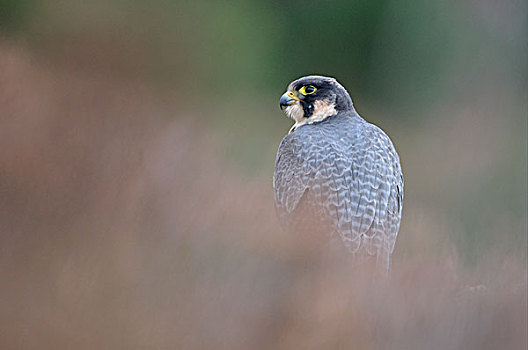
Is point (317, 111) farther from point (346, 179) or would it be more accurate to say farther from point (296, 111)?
point (346, 179)

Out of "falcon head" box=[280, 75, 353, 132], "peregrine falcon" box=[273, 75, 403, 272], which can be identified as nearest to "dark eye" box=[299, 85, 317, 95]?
"falcon head" box=[280, 75, 353, 132]

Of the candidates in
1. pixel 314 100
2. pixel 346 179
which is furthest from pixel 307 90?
pixel 346 179

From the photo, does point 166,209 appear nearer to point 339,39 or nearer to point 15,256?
point 15,256

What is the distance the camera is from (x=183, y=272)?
26cm

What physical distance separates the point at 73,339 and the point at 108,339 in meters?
0.01

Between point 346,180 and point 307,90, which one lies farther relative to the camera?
point 307,90

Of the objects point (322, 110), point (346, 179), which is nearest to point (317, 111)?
point (322, 110)

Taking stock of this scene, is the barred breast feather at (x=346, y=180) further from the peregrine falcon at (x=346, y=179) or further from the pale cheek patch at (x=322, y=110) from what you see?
the pale cheek patch at (x=322, y=110)

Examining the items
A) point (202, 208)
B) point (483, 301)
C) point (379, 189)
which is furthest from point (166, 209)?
point (379, 189)

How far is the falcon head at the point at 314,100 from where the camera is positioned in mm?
1634

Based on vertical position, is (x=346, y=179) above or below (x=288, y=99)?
below

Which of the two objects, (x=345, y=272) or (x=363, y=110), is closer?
(x=345, y=272)

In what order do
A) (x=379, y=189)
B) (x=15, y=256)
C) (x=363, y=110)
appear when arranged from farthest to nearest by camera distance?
(x=363, y=110), (x=379, y=189), (x=15, y=256)

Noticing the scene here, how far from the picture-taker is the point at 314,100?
64.7 inches
